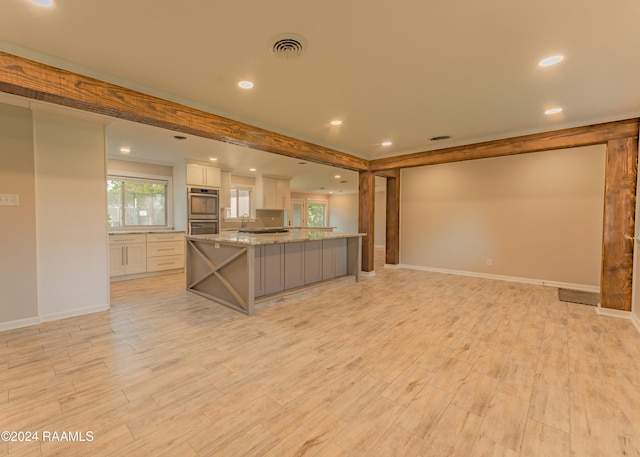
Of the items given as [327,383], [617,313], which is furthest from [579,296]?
[327,383]

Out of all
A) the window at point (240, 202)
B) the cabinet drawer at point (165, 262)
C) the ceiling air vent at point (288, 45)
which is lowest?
the cabinet drawer at point (165, 262)

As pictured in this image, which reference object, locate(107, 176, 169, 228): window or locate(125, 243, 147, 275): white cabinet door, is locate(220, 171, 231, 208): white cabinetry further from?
locate(125, 243, 147, 275): white cabinet door

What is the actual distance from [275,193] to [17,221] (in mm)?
5673

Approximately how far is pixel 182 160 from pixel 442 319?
581cm

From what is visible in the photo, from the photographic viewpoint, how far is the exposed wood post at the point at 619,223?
347cm

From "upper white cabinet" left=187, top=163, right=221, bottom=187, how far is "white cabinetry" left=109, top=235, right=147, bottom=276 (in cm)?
157

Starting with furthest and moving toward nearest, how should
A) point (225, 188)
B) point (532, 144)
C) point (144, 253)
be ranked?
point (225, 188) < point (144, 253) < point (532, 144)

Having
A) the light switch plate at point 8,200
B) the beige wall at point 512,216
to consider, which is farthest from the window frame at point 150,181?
the beige wall at point 512,216

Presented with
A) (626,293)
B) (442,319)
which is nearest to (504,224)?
(626,293)

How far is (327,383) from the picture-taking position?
206 centimetres

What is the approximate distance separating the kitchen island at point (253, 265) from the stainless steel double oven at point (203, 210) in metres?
1.88

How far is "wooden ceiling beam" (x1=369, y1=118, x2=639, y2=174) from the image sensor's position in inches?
139

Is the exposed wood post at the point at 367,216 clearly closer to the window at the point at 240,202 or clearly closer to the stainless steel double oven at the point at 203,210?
the stainless steel double oven at the point at 203,210

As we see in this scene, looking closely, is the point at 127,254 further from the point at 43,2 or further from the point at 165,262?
the point at 43,2
